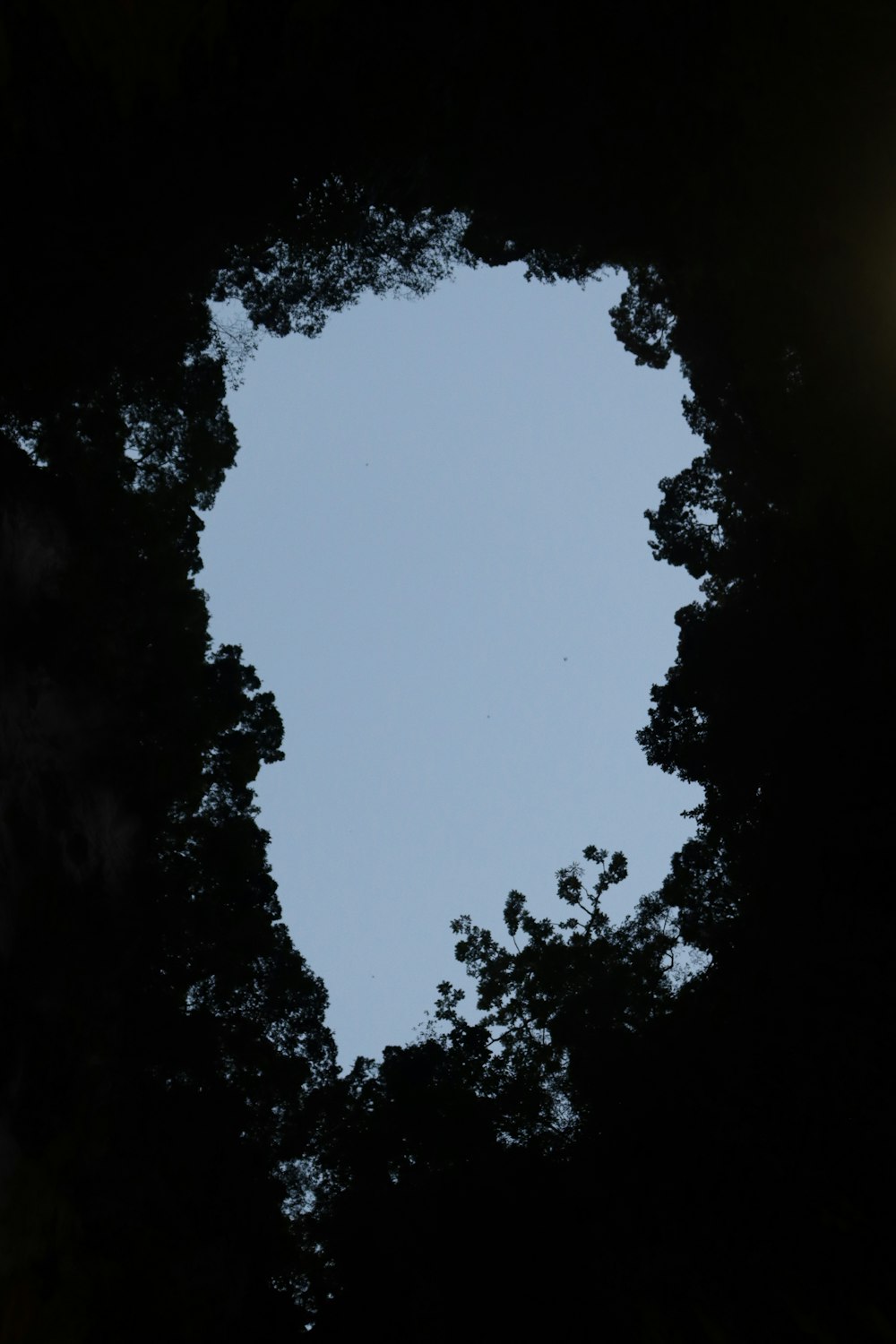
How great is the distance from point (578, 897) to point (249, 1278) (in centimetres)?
974

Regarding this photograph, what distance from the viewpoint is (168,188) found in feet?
56.9

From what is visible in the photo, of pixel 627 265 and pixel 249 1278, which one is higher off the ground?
pixel 627 265

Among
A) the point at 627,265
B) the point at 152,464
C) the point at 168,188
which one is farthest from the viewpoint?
the point at 627,265

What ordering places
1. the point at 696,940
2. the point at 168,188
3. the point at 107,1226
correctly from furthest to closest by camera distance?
the point at 696,940, the point at 168,188, the point at 107,1226

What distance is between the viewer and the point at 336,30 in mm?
16625

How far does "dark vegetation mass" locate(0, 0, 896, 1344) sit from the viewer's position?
13.4 m

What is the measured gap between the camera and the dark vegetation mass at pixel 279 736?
44.0 ft

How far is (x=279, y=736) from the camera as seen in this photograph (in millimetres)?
20531

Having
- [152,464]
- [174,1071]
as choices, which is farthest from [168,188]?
[174,1071]

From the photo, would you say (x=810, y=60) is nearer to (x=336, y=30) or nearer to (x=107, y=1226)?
(x=336, y=30)

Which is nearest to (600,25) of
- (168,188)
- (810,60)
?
(810,60)

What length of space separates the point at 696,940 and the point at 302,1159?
28.8 ft

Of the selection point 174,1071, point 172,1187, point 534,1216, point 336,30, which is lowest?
point 534,1216

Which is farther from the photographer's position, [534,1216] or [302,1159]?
[302,1159]
